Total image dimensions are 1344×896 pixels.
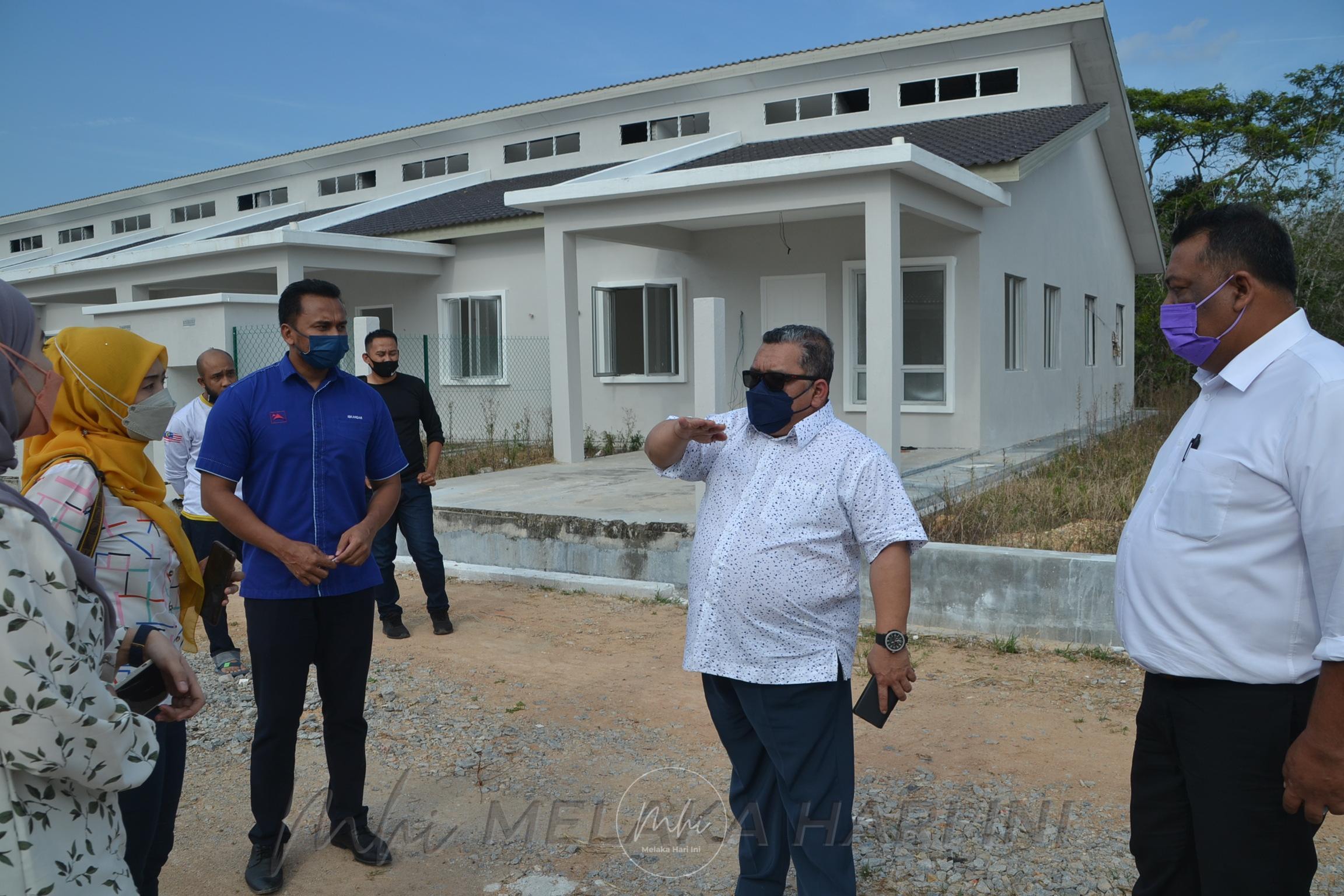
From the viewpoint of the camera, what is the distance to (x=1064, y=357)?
15.7 m

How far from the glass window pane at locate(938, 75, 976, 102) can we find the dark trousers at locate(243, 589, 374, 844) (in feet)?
50.2

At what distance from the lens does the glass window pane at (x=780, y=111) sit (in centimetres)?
1778

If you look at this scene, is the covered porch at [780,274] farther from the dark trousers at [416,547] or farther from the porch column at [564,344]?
the dark trousers at [416,547]

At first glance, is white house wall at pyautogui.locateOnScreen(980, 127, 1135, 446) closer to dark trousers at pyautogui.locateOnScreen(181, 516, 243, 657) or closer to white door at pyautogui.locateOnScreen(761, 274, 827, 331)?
white door at pyautogui.locateOnScreen(761, 274, 827, 331)

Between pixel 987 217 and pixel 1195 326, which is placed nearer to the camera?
pixel 1195 326

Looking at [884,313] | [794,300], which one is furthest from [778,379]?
[794,300]

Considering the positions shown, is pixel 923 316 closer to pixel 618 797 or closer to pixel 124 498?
pixel 618 797

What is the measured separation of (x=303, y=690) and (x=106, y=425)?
3.96 feet

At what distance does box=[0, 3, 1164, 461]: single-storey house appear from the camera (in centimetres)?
1130

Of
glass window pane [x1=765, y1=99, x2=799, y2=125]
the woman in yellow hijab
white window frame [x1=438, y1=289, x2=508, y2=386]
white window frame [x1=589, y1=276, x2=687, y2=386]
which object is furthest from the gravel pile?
glass window pane [x1=765, y1=99, x2=799, y2=125]

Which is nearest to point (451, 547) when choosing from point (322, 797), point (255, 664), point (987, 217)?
point (322, 797)

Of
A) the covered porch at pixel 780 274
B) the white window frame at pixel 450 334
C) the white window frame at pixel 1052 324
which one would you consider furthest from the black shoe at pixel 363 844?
the white window frame at pixel 1052 324

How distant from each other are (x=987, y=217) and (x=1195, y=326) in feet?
34.6

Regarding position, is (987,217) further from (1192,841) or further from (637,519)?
(1192,841)
